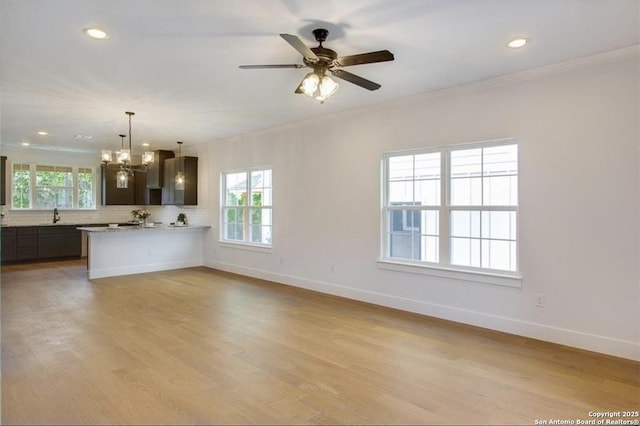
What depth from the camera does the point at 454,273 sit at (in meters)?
4.35

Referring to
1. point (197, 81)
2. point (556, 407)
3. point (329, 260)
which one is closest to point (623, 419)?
point (556, 407)

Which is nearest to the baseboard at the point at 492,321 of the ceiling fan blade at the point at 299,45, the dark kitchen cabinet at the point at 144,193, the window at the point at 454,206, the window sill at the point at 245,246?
the window at the point at 454,206

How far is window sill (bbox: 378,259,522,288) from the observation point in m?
3.94

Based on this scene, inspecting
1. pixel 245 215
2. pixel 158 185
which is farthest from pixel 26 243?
pixel 245 215

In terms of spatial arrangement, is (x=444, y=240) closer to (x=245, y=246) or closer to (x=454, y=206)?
(x=454, y=206)

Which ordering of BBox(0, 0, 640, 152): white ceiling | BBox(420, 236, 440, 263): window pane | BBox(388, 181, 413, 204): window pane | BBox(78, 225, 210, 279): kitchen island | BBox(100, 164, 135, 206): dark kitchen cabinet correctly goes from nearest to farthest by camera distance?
BBox(0, 0, 640, 152): white ceiling, BBox(420, 236, 440, 263): window pane, BBox(388, 181, 413, 204): window pane, BBox(78, 225, 210, 279): kitchen island, BBox(100, 164, 135, 206): dark kitchen cabinet

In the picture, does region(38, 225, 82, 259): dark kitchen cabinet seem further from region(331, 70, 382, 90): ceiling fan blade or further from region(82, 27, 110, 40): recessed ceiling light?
region(331, 70, 382, 90): ceiling fan blade

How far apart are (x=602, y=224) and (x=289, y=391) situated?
3.09 meters

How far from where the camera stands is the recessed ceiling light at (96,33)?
9.57ft

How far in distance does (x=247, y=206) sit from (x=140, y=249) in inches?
91.4

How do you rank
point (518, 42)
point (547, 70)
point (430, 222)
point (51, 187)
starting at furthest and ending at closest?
1. point (51, 187)
2. point (430, 222)
3. point (547, 70)
4. point (518, 42)

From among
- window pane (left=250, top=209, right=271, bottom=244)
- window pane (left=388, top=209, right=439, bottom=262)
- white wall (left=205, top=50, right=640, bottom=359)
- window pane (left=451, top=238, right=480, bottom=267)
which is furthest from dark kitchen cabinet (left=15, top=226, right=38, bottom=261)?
window pane (left=451, top=238, right=480, bottom=267)

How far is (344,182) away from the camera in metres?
5.46

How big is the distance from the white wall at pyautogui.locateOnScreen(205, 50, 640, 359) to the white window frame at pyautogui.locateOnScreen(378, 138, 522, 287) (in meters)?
0.08
